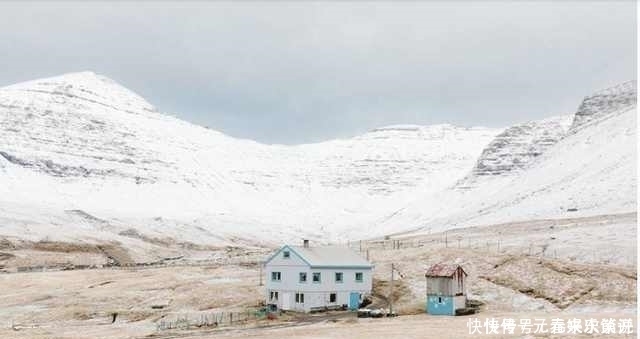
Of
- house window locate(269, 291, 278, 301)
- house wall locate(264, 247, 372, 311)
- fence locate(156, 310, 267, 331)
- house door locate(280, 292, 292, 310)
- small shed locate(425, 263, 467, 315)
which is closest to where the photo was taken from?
fence locate(156, 310, 267, 331)

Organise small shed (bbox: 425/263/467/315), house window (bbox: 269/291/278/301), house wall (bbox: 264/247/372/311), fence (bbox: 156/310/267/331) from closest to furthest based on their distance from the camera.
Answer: fence (bbox: 156/310/267/331) → small shed (bbox: 425/263/467/315) → house wall (bbox: 264/247/372/311) → house window (bbox: 269/291/278/301)

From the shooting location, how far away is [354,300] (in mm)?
81938

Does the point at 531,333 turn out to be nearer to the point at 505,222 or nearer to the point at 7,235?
the point at 505,222

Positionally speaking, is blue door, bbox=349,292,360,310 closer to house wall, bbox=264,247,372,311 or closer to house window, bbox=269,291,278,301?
house wall, bbox=264,247,372,311

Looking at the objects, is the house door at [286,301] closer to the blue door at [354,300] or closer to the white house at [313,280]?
the white house at [313,280]

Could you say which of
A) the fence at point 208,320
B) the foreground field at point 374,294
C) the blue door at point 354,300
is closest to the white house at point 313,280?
the blue door at point 354,300

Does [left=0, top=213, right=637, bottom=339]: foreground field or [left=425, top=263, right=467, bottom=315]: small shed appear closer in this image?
[left=0, top=213, right=637, bottom=339]: foreground field

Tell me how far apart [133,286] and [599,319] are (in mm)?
52371

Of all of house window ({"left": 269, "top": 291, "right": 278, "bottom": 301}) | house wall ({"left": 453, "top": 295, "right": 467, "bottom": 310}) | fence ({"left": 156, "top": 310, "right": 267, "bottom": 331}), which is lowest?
fence ({"left": 156, "top": 310, "right": 267, "bottom": 331})

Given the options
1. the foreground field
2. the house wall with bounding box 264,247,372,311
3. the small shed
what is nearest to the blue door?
the house wall with bounding box 264,247,372,311

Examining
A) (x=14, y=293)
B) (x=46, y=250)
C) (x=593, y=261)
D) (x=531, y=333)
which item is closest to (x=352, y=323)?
(x=531, y=333)

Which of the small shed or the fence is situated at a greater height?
the small shed

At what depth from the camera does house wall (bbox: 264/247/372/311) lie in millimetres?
80500

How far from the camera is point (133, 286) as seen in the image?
9394 cm
